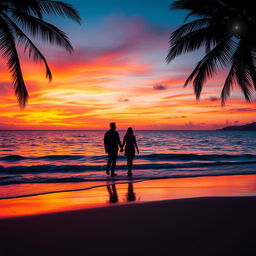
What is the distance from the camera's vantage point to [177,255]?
3064 mm

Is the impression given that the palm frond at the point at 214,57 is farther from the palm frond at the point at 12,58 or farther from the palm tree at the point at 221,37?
the palm frond at the point at 12,58

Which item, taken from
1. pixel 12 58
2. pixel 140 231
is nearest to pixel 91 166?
pixel 12 58

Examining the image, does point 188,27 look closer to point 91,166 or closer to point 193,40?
point 193,40

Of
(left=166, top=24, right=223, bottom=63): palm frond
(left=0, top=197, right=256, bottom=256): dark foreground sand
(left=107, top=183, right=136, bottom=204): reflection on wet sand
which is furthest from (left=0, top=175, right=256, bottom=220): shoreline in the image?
(left=166, top=24, right=223, bottom=63): palm frond

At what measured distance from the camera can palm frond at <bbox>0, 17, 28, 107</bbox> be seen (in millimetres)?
8312

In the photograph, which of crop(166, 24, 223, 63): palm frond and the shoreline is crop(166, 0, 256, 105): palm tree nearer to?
crop(166, 24, 223, 63): palm frond

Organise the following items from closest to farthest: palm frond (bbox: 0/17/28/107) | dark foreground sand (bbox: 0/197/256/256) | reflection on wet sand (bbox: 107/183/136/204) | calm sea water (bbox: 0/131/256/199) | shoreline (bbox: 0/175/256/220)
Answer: dark foreground sand (bbox: 0/197/256/256) < shoreline (bbox: 0/175/256/220) < reflection on wet sand (bbox: 107/183/136/204) < palm frond (bbox: 0/17/28/107) < calm sea water (bbox: 0/131/256/199)

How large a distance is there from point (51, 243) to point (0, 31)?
698cm

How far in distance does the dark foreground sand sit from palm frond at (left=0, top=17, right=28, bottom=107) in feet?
16.5

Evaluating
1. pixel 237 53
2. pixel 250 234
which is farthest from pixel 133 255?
pixel 237 53

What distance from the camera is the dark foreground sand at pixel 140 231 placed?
3256 millimetres

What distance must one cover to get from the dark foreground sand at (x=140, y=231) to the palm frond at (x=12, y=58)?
16.5 feet

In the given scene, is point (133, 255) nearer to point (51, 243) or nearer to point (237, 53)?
point (51, 243)

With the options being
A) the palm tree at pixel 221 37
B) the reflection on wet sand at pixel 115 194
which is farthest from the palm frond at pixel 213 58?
the reflection on wet sand at pixel 115 194
